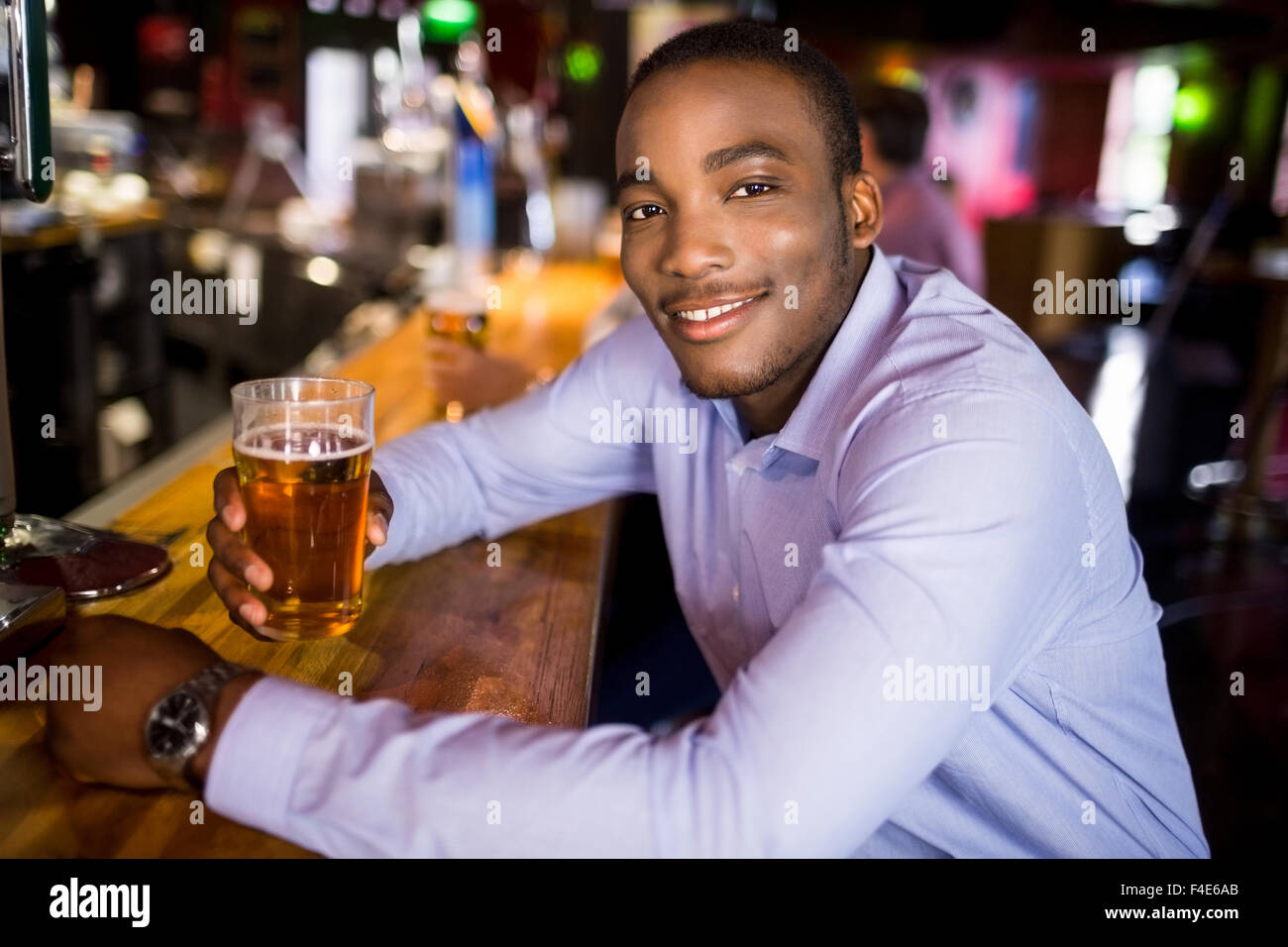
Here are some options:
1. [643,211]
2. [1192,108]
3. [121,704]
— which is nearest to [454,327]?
[643,211]

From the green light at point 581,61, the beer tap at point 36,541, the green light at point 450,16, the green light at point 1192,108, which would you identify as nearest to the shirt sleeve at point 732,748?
the beer tap at point 36,541

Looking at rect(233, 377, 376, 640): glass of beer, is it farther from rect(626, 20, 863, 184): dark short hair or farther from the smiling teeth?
rect(626, 20, 863, 184): dark short hair

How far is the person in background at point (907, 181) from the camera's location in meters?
4.18

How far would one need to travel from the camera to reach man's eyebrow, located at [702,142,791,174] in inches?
47.4

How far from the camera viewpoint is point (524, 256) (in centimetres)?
472

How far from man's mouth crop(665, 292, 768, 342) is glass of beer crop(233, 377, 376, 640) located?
407mm

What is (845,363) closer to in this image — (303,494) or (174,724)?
(303,494)

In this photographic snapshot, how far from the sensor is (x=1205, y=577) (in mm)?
4047

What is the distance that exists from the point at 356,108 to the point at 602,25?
8839 millimetres

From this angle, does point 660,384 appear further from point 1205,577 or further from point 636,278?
point 1205,577

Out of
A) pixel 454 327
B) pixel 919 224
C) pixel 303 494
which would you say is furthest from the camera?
pixel 919 224

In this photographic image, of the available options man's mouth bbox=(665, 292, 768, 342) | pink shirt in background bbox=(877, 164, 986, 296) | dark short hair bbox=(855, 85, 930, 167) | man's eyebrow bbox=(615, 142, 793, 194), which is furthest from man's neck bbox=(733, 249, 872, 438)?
dark short hair bbox=(855, 85, 930, 167)

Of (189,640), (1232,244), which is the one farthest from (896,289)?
(1232,244)

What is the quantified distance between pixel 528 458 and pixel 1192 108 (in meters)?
16.2
